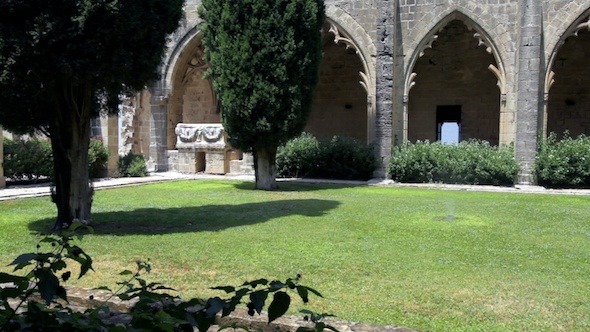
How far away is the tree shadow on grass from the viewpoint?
21.0ft

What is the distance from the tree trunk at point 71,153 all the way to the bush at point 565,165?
9.96 metres

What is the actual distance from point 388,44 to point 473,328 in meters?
11.5

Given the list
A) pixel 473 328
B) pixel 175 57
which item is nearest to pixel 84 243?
pixel 473 328

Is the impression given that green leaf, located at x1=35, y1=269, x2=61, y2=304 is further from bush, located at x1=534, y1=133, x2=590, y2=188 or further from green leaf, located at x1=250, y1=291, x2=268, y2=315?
bush, located at x1=534, y1=133, x2=590, y2=188

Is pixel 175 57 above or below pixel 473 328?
above

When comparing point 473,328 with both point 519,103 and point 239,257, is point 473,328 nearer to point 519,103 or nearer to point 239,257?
point 239,257

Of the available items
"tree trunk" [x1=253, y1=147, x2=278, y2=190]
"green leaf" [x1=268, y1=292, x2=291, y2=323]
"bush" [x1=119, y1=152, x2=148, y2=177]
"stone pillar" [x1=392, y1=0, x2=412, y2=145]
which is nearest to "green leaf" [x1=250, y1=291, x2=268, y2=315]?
"green leaf" [x1=268, y1=292, x2=291, y2=323]

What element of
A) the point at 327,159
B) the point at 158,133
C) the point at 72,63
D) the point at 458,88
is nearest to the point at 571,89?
the point at 458,88

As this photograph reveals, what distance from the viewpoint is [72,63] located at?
5520 mm

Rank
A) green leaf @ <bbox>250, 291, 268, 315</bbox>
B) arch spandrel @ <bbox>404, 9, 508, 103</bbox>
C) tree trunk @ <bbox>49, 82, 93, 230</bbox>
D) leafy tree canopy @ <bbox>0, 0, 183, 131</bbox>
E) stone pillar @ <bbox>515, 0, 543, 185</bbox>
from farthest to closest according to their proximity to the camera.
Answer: arch spandrel @ <bbox>404, 9, 508, 103</bbox> → stone pillar @ <bbox>515, 0, 543, 185</bbox> → tree trunk @ <bbox>49, 82, 93, 230</bbox> → leafy tree canopy @ <bbox>0, 0, 183, 131</bbox> → green leaf @ <bbox>250, 291, 268, 315</bbox>

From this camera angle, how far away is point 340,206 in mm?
8719

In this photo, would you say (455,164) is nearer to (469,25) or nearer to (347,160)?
(347,160)

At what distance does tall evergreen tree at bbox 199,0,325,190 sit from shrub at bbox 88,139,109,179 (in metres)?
3.94

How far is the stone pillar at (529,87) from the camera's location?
12766 millimetres
